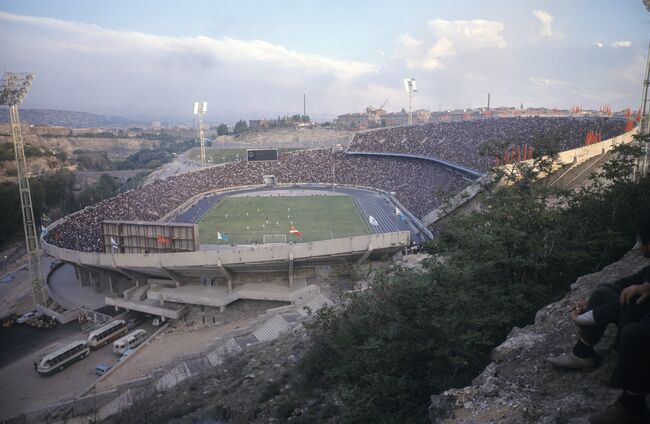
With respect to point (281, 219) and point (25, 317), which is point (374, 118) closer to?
point (281, 219)

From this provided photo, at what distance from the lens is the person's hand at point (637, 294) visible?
3.28m

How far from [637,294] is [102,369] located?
685 inches

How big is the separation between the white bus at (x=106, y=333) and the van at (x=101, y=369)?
204 centimetres

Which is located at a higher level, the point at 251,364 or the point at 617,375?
the point at 617,375

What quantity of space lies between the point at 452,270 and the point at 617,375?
4975 mm

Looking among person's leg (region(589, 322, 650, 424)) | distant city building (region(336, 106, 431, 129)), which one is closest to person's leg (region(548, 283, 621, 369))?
person's leg (region(589, 322, 650, 424))

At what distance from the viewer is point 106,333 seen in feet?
60.9

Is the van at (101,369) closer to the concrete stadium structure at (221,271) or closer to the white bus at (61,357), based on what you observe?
the white bus at (61,357)

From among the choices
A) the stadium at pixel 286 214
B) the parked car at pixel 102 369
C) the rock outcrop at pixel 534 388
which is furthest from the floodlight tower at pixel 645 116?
the parked car at pixel 102 369

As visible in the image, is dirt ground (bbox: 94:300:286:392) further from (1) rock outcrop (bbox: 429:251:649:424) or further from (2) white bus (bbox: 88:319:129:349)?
(1) rock outcrop (bbox: 429:251:649:424)

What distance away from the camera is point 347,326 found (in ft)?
31.7

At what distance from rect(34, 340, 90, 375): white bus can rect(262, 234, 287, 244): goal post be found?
1305 cm

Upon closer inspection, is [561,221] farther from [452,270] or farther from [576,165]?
[576,165]

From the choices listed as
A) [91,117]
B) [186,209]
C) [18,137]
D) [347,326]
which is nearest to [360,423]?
[347,326]
